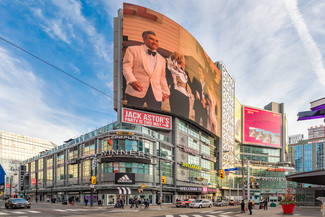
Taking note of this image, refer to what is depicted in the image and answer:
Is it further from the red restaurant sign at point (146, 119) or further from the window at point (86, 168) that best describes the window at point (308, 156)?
the window at point (86, 168)

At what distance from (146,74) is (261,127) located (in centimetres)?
9397

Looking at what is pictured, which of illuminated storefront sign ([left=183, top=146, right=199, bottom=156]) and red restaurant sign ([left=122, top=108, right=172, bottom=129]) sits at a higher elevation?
red restaurant sign ([left=122, top=108, right=172, bottom=129])

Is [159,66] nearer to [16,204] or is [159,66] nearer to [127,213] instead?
[127,213]

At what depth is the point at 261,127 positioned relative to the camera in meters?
152

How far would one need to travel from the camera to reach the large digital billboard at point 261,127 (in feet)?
482

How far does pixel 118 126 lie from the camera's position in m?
65.0

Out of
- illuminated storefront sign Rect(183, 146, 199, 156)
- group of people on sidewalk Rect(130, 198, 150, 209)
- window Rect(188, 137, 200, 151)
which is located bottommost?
group of people on sidewalk Rect(130, 198, 150, 209)

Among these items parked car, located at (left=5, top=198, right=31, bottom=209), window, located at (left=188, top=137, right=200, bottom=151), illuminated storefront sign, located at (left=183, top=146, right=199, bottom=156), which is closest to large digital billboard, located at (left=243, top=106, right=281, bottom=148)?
window, located at (left=188, top=137, right=200, bottom=151)

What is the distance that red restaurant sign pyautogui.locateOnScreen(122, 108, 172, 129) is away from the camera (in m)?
72.5

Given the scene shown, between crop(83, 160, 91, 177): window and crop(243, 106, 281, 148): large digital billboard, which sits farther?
crop(243, 106, 281, 148): large digital billboard

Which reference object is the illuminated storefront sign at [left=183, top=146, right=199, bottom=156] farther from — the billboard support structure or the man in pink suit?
the billboard support structure

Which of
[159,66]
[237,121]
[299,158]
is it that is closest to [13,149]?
[237,121]

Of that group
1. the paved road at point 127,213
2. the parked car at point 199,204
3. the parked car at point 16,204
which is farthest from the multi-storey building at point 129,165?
the parked car at point 16,204

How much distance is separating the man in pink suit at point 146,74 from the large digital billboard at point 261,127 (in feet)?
259
